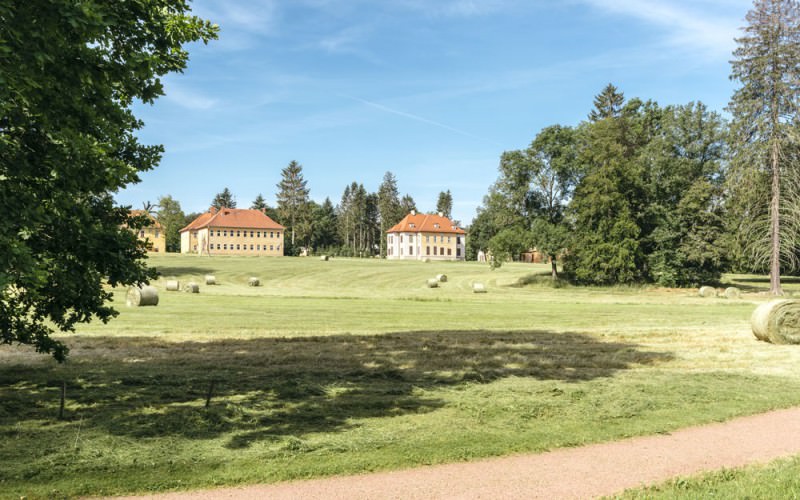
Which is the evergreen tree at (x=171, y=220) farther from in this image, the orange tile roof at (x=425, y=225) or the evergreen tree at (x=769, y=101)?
the evergreen tree at (x=769, y=101)

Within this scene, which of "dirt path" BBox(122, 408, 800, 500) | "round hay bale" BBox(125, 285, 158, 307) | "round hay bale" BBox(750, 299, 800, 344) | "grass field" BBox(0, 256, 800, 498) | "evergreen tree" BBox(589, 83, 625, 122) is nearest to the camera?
"dirt path" BBox(122, 408, 800, 500)

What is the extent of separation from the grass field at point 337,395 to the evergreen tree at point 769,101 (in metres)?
26.2

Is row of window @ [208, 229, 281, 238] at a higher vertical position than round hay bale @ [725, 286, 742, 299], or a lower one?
higher

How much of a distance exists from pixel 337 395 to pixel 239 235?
99.7m

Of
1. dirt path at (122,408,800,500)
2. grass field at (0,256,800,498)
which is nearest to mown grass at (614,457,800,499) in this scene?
dirt path at (122,408,800,500)

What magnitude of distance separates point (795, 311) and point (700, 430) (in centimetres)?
1220

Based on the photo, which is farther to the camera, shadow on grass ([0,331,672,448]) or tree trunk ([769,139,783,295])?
tree trunk ([769,139,783,295])

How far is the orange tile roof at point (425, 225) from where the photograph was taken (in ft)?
382

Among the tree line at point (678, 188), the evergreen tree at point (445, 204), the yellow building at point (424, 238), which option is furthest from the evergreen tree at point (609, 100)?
the evergreen tree at point (445, 204)

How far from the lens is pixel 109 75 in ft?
23.6

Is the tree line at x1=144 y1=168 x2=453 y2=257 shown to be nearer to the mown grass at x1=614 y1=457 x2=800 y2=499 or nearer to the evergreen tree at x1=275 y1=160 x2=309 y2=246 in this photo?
the evergreen tree at x1=275 y1=160 x2=309 y2=246

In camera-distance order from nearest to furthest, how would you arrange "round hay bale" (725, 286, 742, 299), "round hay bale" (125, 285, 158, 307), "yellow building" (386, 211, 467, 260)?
"round hay bale" (125, 285, 158, 307)
"round hay bale" (725, 286, 742, 299)
"yellow building" (386, 211, 467, 260)

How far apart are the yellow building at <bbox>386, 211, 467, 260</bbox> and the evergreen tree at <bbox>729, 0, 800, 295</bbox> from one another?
75804 mm

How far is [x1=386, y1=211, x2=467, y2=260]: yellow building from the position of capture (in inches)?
4569
